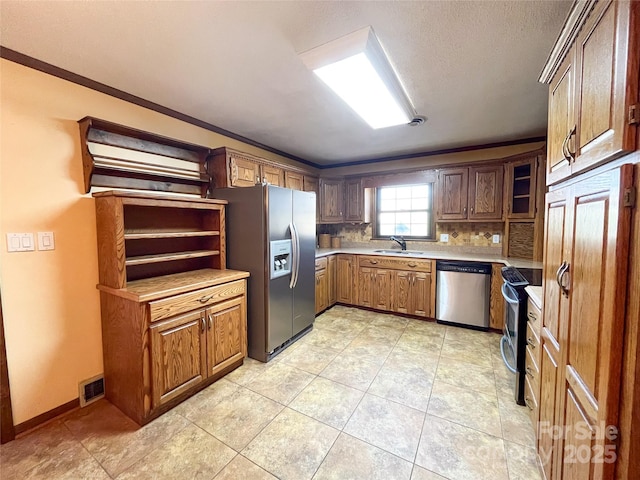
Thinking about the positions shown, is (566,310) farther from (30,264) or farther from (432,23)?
(30,264)

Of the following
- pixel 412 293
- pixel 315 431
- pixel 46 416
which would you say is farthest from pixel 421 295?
pixel 46 416

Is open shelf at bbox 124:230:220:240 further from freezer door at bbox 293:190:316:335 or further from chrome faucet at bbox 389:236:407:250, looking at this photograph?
chrome faucet at bbox 389:236:407:250

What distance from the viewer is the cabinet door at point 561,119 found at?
113 cm

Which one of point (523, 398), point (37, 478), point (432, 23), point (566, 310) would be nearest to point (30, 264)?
point (37, 478)

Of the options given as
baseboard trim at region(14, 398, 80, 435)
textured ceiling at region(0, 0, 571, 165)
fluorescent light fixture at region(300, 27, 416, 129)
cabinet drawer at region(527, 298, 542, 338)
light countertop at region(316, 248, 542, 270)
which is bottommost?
baseboard trim at region(14, 398, 80, 435)

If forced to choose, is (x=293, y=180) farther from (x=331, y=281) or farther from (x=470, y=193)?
(x=470, y=193)

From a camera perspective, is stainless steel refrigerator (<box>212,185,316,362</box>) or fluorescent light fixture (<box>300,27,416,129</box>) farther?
stainless steel refrigerator (<box>212,185,316,362</box>)

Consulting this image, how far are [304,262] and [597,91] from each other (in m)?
2.56

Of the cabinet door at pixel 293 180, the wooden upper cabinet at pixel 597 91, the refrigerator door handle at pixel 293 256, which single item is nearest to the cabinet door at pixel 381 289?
the refrigerator door handle at pixel 293 256

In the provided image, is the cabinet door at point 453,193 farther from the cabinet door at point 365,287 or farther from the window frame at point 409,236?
the cabinet door at point 365,287

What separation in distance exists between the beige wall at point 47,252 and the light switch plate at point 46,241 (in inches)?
1.2

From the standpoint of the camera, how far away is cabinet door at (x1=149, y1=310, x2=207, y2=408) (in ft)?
5.98

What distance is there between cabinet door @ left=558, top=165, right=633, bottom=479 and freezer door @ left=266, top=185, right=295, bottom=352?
2106 millimetres

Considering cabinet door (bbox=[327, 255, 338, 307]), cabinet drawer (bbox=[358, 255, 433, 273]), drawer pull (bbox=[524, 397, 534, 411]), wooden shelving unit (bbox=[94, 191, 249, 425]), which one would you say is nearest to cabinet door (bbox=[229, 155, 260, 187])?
wooden shelving unit (bbox=[94, 191, 249, 425])
